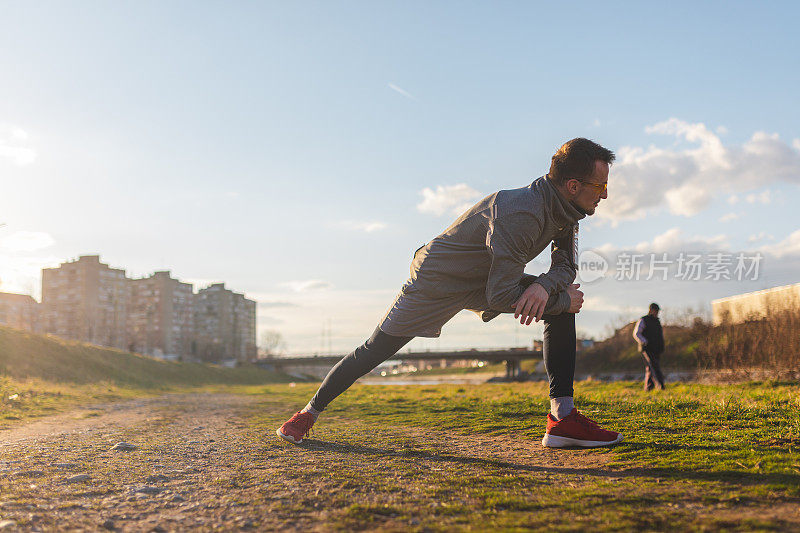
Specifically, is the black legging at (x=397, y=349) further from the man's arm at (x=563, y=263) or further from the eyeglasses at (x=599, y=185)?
the eyeglasses at (x=599, y=185)

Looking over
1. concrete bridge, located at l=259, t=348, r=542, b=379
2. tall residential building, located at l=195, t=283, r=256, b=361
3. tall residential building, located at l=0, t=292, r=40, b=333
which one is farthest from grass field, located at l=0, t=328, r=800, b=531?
tall residential building, located at l=195, t=283, r=256, b=361

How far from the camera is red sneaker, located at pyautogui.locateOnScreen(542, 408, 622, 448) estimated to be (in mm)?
3539

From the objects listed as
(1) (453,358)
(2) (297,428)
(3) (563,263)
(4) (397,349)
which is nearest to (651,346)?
(3) (563,263)

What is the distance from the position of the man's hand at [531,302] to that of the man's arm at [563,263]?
158 mm

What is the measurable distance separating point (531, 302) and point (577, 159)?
0.93 meters

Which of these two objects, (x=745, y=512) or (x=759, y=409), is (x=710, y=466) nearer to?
(x=745, y=512)

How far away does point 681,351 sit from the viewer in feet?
117

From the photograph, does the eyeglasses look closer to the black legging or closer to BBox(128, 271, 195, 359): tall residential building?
the black legging

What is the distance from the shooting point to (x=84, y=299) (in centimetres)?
9056

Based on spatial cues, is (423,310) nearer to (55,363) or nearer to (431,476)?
(431,476)

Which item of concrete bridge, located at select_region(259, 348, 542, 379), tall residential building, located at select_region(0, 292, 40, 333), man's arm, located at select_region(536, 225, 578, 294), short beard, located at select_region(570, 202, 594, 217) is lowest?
concrete bridge, located at select_region(259, 348, 542, 379)

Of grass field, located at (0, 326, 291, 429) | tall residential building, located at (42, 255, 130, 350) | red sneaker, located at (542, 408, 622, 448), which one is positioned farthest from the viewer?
tall residential building, located at (42, 255, 130, 350)

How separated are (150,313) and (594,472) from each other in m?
108

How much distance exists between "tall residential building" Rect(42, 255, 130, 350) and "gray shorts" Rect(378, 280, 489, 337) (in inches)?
3713
